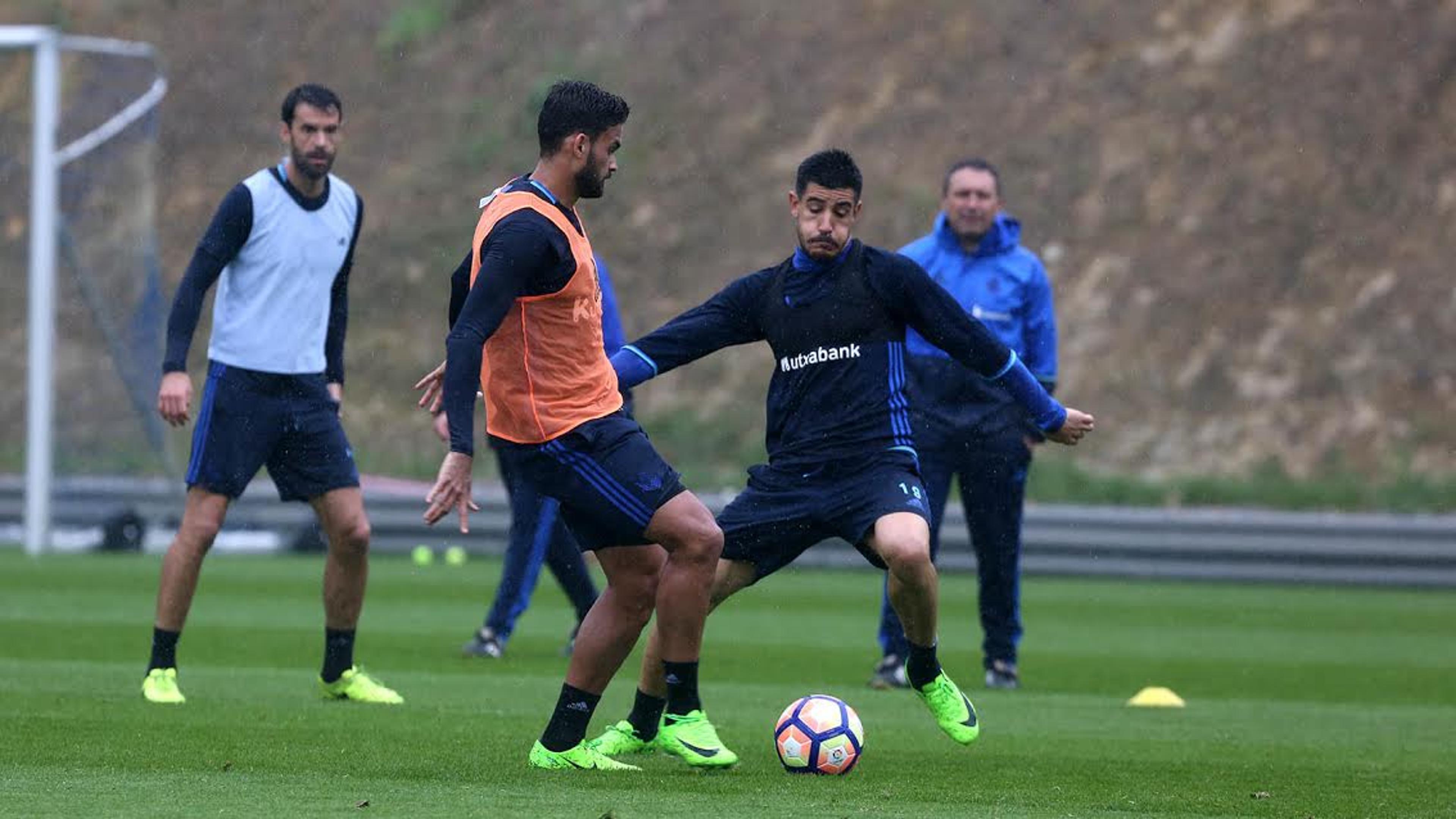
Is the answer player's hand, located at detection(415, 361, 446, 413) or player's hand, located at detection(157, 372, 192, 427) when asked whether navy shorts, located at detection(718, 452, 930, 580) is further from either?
player's hand, located at detection(157, 372, 192, 427)

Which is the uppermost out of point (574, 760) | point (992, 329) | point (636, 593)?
point (992, 329)

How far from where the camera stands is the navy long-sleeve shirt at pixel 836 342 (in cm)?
805

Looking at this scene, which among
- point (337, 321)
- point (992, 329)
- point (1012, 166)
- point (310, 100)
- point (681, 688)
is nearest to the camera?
point (681, 688)

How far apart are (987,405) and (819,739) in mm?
3964

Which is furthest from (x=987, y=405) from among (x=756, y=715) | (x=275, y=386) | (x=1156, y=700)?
(x=275, y=386)

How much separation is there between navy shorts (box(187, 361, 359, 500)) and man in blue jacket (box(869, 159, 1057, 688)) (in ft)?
9.58

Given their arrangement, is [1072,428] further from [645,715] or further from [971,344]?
[645,715]

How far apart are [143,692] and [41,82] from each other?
1298cm

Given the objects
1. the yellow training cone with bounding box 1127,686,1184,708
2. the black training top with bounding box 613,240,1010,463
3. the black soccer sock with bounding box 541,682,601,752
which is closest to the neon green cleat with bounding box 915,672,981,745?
the black training top with bounding box 613,240,1010,463

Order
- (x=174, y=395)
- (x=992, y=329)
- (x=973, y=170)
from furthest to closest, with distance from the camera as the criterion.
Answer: (x=973, y=170) → (x=992, y=329) → (x=174, y=395)

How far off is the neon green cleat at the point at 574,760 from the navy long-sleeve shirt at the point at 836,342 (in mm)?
1372

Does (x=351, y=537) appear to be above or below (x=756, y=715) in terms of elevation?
above

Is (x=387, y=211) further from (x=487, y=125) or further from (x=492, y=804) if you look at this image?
(x=492, y=804)

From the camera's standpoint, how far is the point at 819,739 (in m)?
7.27
